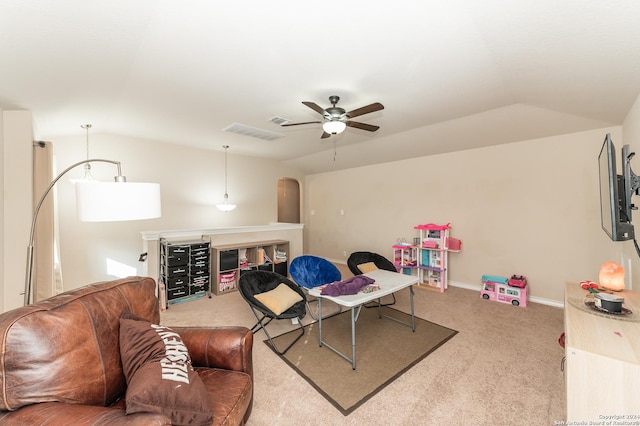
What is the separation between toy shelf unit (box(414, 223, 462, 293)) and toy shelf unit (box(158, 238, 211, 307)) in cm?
372

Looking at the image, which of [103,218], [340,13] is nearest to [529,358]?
[340,13]

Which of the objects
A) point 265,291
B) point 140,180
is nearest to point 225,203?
point 140,180

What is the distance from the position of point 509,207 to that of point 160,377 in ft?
16.0

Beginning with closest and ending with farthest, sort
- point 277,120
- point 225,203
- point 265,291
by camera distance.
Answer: point 265,291, point 277,120, point 225,203

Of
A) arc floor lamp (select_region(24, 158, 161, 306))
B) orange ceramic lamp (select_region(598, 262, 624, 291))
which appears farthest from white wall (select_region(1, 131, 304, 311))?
orange ceramic lamp (select_region(598, 262, 624, 291))

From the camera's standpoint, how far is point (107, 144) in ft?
14.7

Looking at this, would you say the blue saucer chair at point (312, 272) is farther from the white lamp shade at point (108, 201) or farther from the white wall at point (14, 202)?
the white wall at point (14, 202)

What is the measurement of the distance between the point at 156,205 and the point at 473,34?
7.81 feet

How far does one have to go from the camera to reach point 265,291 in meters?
3.10

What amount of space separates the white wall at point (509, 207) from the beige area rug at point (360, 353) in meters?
2.02

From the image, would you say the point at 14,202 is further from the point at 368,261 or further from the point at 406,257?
the point at 406,257

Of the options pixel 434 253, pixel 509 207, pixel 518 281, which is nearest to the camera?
pixel 518 281

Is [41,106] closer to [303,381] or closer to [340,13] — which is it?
[340,13]

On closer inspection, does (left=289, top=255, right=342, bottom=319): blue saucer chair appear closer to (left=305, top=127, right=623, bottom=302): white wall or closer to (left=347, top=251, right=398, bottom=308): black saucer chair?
(left=347, top=251, right=398, bottom=308): black saucer chair
